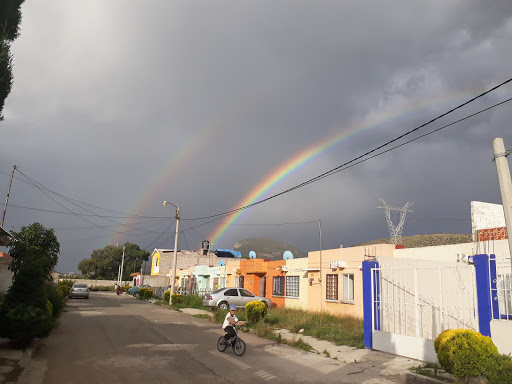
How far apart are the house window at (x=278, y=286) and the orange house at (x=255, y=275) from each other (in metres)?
1.59

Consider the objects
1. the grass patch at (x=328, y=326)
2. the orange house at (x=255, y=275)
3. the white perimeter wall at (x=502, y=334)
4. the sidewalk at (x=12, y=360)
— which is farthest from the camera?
the orange house at (x=255, y=275)

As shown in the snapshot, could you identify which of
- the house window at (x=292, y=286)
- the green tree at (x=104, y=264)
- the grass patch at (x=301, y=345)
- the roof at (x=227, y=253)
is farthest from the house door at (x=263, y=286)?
the green tree at (x=104, y=264)

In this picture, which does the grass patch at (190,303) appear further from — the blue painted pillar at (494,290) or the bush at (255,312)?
the blue painted pillar at (494,290)

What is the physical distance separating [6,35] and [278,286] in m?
23.3

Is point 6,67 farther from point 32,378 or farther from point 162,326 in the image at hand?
point 162,326

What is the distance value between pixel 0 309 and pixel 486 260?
12.0 m

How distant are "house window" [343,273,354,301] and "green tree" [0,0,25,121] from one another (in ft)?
57.2

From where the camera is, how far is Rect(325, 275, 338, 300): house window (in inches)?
841

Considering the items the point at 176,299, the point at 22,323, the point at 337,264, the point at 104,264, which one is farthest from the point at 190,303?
the point at 104,264

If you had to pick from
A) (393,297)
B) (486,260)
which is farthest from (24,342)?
(486,260)

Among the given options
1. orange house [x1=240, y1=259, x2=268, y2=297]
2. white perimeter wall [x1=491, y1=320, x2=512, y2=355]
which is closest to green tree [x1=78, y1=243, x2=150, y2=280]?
orange house [x1=240, y1=259, x2=268, y2=297]

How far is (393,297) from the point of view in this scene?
501 inches

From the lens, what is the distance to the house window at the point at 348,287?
67.2ft

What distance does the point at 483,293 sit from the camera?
9.04 meters
